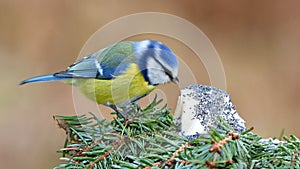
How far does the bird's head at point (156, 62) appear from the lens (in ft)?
1.81

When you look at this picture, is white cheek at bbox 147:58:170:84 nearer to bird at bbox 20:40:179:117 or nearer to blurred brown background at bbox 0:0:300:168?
bird at bbox 20:40:179:117

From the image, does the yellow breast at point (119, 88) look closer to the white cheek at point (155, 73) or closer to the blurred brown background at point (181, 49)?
the white cheek at point (155, 73)

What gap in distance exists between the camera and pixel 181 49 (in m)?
1.22

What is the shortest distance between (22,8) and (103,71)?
67 centimetres

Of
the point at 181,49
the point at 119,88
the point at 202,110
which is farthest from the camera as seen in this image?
the point at 181,49

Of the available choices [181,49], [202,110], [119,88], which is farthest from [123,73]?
[181,49]

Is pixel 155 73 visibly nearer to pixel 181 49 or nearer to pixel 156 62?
pixel 156 62

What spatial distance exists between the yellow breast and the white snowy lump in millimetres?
83

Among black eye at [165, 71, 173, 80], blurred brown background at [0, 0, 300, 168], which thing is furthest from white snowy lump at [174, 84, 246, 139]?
blurred brown background at [0, 0, 300, 168]

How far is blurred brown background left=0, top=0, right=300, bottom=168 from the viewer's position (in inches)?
47.7

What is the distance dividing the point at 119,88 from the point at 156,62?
0.09 m

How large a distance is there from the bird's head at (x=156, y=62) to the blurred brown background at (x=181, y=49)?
1.97 ft

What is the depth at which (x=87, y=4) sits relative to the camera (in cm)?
123

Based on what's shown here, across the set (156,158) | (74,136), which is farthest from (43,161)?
(156,158)
